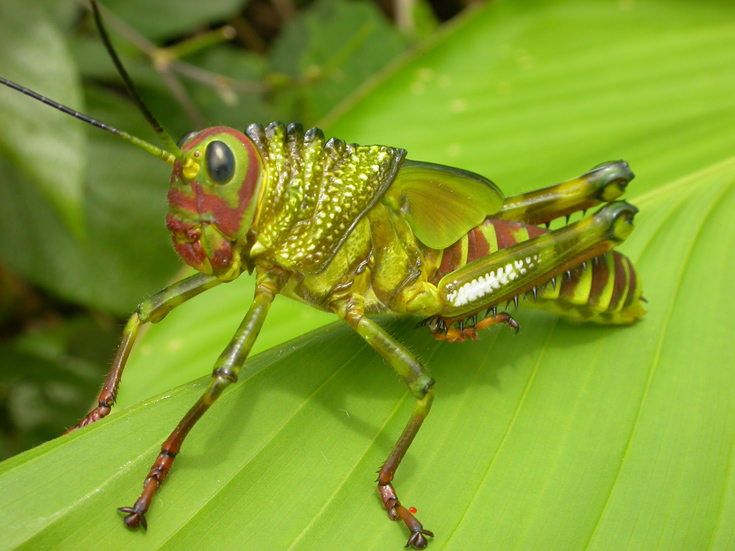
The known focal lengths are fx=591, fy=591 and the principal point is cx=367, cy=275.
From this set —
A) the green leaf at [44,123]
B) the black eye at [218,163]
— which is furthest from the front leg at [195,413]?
the green leaf at [44,123]

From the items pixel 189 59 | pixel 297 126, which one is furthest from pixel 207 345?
pixel 189 59

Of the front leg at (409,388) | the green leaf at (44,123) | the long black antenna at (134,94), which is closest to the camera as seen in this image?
the long black antenna at (134,94)

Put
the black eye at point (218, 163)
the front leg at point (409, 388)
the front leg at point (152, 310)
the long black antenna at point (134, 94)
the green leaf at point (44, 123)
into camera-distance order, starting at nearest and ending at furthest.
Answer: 1. the long black antenna at point (134, 94)
2. the front leg at point (409, 388)
3. the black eye at point (218, 163)
4. the front leg at point (152, 310)
5. the green leaf at point (44, 123)

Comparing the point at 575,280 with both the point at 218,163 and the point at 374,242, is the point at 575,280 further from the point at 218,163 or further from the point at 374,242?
the point at 218,163

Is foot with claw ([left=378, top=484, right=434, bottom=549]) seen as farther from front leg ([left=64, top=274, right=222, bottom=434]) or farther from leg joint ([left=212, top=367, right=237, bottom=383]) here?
front leg ([left=64, top=274, right=222, bottom=434])

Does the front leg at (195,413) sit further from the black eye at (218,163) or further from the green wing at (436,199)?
the green wing at (436,199)

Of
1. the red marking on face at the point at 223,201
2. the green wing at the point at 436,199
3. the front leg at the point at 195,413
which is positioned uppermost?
the green wing at the point at 436,199

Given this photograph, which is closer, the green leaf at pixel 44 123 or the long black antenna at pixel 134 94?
the long black antenna at pixel 134 94

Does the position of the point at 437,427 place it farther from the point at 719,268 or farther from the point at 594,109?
the point at 594,109
